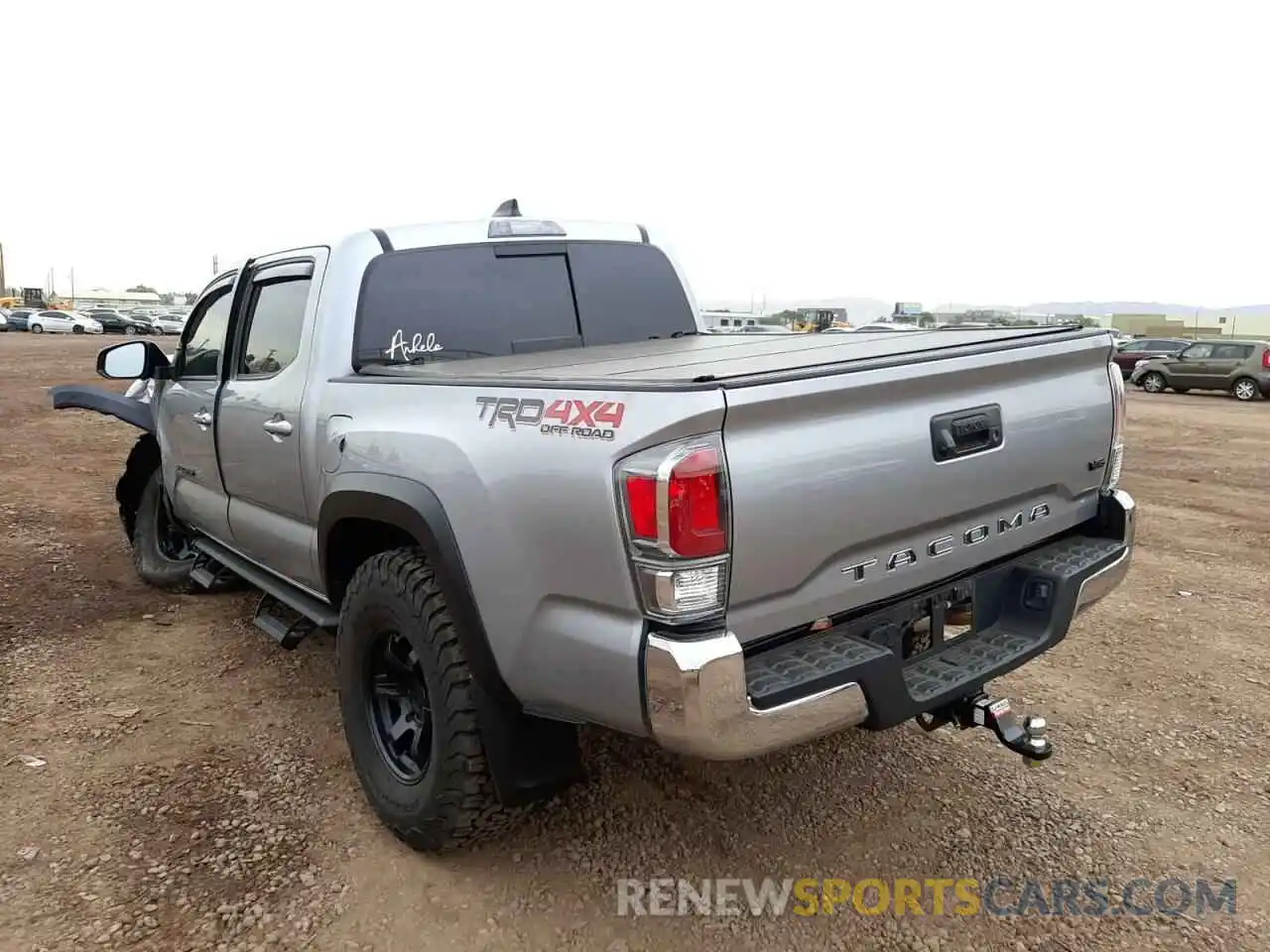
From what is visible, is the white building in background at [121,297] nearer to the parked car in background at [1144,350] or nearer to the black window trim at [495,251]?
the parked car in background at [1144,350]

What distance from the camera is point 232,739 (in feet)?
12.3

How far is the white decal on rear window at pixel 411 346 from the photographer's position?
3541mm

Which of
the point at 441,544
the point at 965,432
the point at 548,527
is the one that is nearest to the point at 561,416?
the point at 548,527

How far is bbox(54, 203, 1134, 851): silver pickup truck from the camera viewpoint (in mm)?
2174

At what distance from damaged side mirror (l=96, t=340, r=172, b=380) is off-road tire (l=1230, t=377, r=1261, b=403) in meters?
23.3

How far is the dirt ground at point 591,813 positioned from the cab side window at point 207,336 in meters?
1.42

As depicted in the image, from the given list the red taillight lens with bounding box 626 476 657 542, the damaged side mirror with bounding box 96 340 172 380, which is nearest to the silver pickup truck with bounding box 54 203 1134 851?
the red taillight lens with bounding box 626 476 657 542

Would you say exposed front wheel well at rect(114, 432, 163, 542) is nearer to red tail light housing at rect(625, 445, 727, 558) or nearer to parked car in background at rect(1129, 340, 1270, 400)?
red tail light housing at rect(625, 445, 727, 558)

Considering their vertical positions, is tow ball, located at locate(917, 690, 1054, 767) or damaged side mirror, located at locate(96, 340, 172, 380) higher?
damaged side mirror, located at locate(96, 340, 172, 380)

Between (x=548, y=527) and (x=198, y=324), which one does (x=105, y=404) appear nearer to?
(x=198, y=324)

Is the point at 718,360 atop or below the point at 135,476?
atop

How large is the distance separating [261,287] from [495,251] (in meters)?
1.14

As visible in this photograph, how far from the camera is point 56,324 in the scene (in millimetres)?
49719

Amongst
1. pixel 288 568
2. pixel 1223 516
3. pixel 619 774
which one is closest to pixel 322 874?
pixel 619 774
